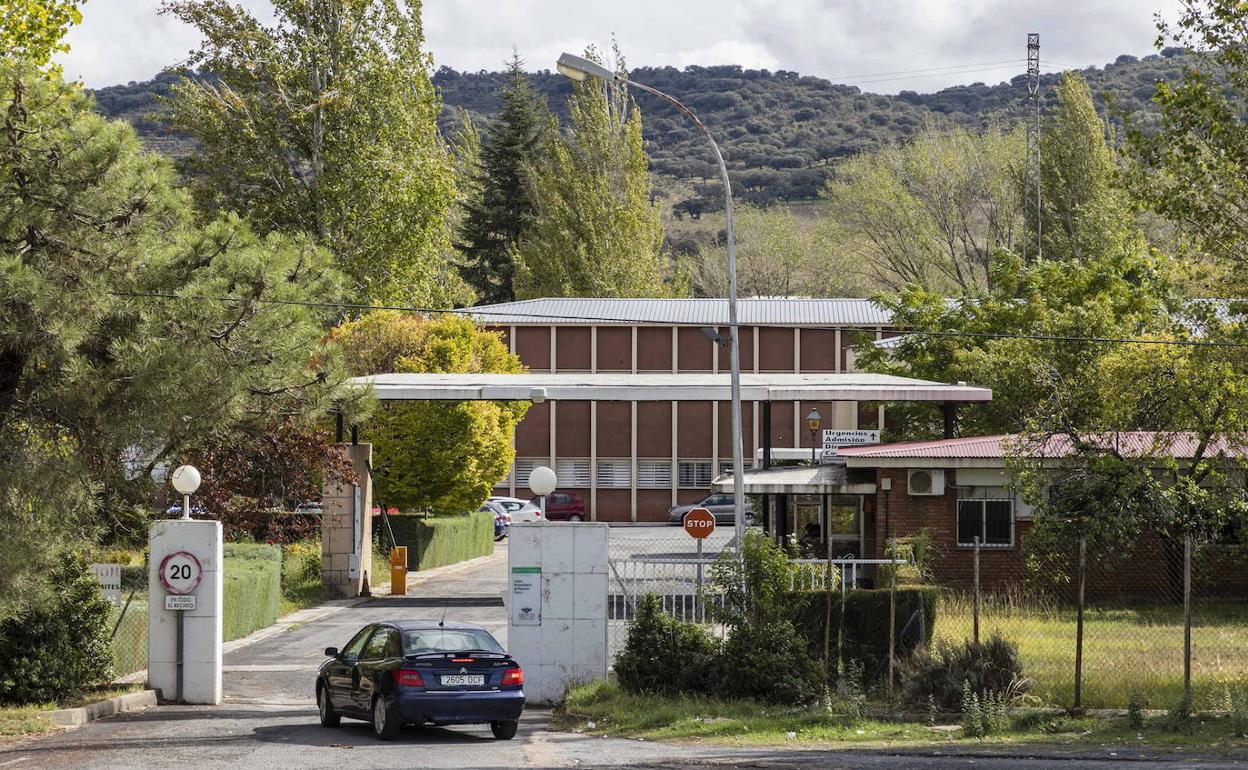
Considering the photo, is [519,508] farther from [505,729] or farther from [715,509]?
[505,729]

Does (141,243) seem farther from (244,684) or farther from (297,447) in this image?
(297,447)

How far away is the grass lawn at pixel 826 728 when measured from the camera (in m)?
16.2

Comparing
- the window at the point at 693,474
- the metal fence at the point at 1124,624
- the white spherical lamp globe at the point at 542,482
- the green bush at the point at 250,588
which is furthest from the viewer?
the window at the point at 693,474

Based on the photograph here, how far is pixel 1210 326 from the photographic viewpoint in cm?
2208

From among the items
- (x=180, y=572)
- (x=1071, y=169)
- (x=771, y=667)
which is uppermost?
(x=1071, y=169)

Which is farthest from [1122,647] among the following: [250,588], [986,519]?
[250,588]

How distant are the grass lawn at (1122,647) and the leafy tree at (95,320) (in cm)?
988

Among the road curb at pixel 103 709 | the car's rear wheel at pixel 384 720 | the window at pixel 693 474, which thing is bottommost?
the road curb at pixel 103 709

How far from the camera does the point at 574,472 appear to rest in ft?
226

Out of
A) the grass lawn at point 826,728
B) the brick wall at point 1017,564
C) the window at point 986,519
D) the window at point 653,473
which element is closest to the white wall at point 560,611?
the grass lawn at point 826,728

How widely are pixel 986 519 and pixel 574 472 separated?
3901cm

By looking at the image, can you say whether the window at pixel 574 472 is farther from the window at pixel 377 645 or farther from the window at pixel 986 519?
the window at pixel 377 645

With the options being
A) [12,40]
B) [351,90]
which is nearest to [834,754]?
[12,40]

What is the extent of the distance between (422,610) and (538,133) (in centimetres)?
5874
